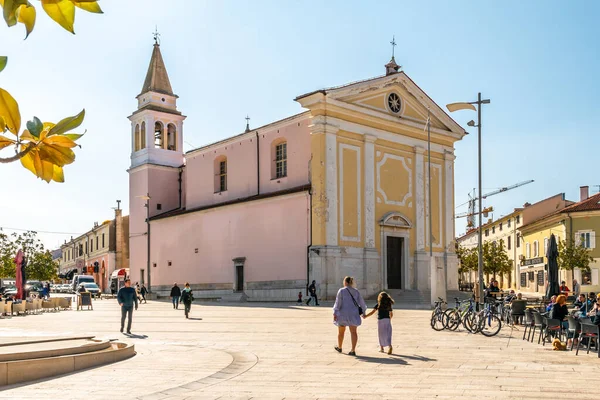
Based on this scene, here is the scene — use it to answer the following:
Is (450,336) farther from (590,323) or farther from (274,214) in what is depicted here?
(274,214)

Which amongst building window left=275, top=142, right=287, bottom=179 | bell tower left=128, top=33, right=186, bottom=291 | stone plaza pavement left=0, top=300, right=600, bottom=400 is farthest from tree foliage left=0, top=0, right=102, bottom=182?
bell tower left=128, top=33, right=186, bottom=291

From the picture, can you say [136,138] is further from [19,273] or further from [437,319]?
[437,319]

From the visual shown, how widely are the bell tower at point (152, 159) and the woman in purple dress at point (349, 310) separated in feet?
116

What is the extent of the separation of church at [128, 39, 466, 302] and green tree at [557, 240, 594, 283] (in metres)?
9.53

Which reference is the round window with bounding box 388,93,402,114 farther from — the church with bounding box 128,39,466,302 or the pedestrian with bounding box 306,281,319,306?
the pedestrian with bounding box 306,281,319,306

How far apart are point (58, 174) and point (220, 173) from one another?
1682 inches

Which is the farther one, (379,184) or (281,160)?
(281,160)

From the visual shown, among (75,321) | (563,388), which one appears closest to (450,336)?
(563,388)

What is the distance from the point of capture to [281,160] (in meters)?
39.9

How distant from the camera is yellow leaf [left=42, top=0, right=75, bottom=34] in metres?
2.16

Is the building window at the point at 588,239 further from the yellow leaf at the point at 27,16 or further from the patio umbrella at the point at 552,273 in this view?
the yellow leaf at the point at 27,16

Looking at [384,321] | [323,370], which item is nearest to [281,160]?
[384,321]

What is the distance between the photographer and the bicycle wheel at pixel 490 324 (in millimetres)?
17719

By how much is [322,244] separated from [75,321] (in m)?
14.2
